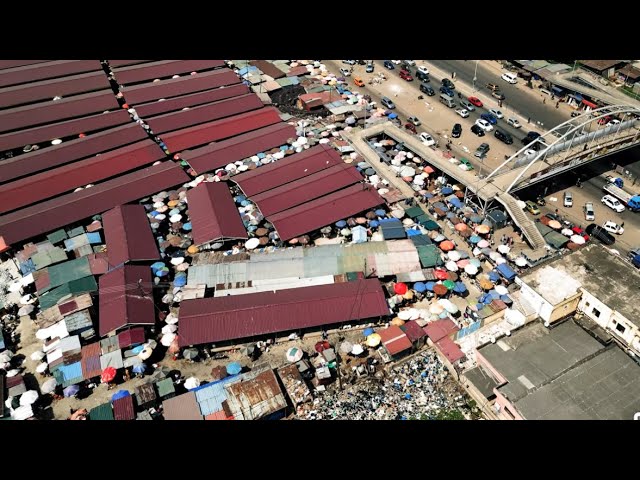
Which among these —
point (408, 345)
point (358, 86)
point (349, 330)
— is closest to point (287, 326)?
point (349, 330)

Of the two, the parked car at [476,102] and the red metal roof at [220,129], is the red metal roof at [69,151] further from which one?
the parked car at [476,102]

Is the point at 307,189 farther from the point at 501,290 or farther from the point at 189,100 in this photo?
the point at 189,100

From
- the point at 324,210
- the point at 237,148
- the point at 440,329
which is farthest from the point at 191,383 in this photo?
the point at 237,148

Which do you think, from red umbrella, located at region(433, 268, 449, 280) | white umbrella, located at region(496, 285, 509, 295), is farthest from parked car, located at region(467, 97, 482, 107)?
white umbrella, located at region(496, 285, 509, 295)

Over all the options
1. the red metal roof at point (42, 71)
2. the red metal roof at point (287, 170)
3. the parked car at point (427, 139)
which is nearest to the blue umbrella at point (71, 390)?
the red metal roof at point (287, 170)

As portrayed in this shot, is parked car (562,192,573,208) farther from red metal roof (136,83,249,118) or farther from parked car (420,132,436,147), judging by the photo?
red metal roof (136,83,249,118)

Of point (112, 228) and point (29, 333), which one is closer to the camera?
point (29, 333)

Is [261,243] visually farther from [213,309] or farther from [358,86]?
[358,86]

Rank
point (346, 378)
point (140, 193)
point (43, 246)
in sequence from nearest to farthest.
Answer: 1. point (346, 378)
2. point (43, 246)
3. point (140, 193)
